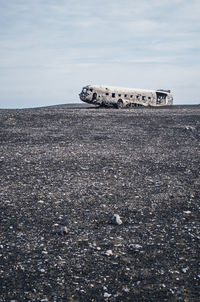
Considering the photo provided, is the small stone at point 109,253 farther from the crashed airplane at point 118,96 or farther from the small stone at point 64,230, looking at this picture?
the crashed airplane at point 118,96

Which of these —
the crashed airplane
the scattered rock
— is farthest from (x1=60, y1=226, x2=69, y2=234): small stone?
the crashed airplane

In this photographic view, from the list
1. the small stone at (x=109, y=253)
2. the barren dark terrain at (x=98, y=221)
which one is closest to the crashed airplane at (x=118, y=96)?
the barren dark terrain at (x=98, y=221)

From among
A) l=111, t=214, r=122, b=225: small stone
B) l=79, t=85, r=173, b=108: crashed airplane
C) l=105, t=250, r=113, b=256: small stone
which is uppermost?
l=79, t=85, r=173, b=108: crashed airplane

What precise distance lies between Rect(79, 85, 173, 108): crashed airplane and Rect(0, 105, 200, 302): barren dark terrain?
63.8 ft

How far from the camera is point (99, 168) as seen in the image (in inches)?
531

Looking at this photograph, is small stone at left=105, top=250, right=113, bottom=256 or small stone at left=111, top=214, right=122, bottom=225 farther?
small stone at left=111, top=214, right=122, bottom=225

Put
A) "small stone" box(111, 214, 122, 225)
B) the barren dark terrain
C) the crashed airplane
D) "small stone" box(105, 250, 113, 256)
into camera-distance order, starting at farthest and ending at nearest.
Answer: the crashed airplane
"small stone" box(111, 214, 122, 225)
"small stone" box(105, 250, 113, 256)
the barren dark terrain

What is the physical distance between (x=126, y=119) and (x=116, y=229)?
62.6ft

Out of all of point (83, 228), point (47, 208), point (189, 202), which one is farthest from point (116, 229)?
point (189, 202)

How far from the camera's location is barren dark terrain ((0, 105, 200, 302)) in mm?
5788

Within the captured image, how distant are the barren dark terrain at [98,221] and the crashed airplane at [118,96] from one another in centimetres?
1944

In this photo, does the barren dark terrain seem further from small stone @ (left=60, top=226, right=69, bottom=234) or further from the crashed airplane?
the crashed airplane

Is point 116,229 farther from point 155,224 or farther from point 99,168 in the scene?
point 99,168

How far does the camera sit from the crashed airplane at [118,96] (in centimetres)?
3672
